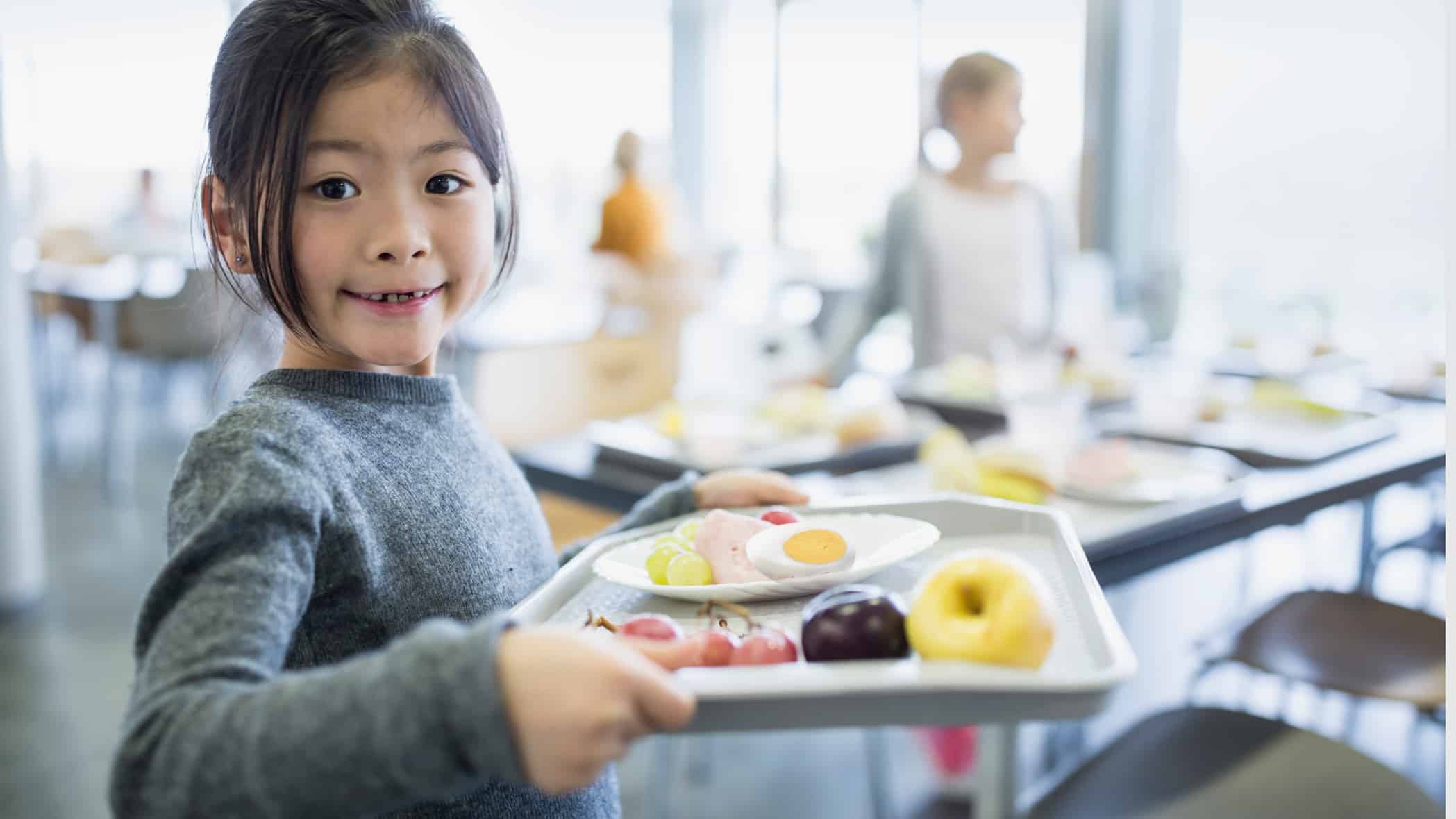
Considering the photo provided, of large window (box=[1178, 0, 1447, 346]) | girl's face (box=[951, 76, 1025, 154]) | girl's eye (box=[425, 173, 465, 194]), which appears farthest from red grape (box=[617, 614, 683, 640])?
large window (box=[1178, 0, 1447, 346])

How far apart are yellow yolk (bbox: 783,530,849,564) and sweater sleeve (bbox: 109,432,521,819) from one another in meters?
0.32

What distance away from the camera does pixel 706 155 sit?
7.54 metres

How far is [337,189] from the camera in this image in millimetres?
825

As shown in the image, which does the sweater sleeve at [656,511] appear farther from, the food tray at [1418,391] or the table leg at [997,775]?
the food tray at [1418,391]

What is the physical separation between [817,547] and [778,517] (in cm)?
15

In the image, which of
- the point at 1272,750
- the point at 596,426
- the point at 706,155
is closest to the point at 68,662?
the point at 596,426

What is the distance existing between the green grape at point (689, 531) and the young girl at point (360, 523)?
0.13 m

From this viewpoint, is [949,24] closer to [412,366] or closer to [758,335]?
[758,335]

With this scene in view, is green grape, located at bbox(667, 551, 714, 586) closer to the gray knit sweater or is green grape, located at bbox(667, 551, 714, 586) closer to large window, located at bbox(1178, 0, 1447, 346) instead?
the gray knit sweater

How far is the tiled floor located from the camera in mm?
2314

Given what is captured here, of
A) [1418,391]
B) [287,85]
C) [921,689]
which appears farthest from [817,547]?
[1418,391]

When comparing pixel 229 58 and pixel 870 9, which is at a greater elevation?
pixel 870 9

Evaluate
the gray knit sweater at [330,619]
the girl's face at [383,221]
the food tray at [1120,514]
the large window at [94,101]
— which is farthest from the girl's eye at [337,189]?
the large window at [94,101]

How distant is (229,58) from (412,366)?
0.30 m
